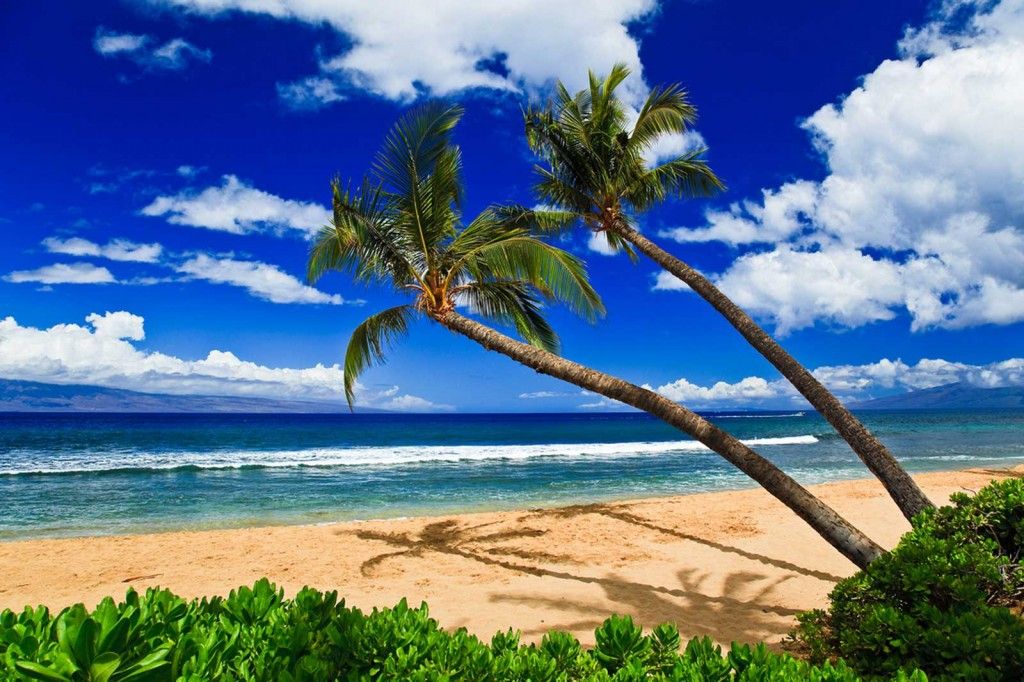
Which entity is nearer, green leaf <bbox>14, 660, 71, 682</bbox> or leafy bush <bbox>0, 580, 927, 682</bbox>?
green leaf <bbox>14, 660, 71, 682</bbox>

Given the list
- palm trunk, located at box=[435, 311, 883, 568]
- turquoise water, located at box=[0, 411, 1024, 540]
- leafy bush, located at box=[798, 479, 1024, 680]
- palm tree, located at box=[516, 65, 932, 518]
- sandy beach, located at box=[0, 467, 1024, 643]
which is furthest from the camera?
turquoise water, located at box=[0, 411, 1024, 540]

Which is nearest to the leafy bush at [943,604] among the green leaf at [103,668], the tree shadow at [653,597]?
the tree shadow at [653,597]

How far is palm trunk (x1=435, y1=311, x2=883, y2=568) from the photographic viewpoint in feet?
15.7

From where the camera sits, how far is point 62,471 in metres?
21.7

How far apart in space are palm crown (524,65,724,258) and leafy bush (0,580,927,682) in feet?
26.8

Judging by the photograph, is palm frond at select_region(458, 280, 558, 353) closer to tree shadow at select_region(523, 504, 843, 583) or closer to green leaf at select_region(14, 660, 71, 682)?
tree shadow at select_region(523, 504, 843, 583)

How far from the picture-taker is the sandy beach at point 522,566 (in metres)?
5.98

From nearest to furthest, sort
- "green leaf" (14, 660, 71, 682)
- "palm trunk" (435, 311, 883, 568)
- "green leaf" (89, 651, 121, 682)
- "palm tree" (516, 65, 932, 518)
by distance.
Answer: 1. "green leaf" (14, 660, 71, 682)
2. "green leaf" (89, 651, 121, 682)
3. "palm trunk" (435, 311, 883, 568)
4. "palm tree" (516, 65, 932, 518)

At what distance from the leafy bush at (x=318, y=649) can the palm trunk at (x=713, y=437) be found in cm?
266

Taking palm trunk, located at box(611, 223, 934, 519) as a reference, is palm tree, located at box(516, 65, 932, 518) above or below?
above

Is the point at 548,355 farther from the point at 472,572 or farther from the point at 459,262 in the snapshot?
the point at 472,572

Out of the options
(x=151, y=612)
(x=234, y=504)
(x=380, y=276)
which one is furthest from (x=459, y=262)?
(x=234, y=504)

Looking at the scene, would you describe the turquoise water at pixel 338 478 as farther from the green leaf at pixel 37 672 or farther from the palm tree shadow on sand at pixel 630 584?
the green leaf at pixel 37 672

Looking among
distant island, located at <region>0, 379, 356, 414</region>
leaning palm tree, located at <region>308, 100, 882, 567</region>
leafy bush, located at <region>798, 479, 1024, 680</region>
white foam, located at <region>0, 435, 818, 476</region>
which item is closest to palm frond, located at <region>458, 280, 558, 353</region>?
leaning palm tree, located at <region>308, 100, 882, 567</region>
